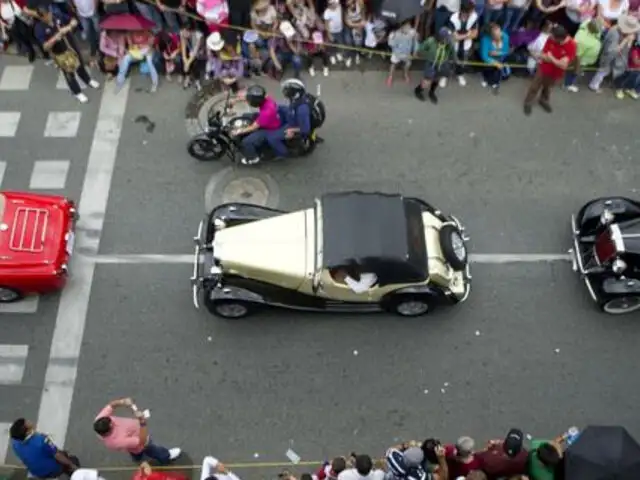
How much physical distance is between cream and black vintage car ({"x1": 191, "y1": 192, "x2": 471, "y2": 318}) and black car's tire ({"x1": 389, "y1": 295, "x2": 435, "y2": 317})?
0.04 feet

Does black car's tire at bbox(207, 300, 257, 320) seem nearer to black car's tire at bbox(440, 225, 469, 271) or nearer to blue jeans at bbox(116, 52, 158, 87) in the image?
black car's tire at bbox(440, 225, 469, 271)

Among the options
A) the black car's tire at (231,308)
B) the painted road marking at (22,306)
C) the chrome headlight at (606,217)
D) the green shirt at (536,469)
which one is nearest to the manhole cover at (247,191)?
the black car's tire at (231,308)

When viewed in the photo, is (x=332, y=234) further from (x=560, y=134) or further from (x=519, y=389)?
(x=560, y=134)

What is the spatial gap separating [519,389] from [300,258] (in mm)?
3288

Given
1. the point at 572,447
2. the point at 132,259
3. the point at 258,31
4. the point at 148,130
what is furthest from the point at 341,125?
the point at 572,447

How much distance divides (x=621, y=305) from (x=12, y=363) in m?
8.02

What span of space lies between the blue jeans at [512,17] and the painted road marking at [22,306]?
320 inches

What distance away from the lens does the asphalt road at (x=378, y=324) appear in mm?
9680

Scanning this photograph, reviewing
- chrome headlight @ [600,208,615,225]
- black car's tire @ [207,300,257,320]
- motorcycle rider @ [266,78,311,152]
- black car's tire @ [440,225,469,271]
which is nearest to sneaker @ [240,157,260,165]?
motorcycle rider @ [266,78,311,152]

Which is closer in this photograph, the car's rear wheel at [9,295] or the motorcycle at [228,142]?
the car's rear wheel at [9,295]

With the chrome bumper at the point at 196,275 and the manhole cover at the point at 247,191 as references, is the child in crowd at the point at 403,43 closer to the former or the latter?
the manhole cover at the point at 247,191

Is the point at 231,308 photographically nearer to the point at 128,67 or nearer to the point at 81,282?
the point at 81,282

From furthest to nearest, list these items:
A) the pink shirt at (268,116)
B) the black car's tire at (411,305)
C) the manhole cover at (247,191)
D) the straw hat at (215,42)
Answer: the straw hat at (215,42)
the manhole cover at (247,191)
the pink shirt at (268,116)
the black car's tire at (411,305)

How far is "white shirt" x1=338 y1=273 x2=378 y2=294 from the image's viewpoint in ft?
31.0
